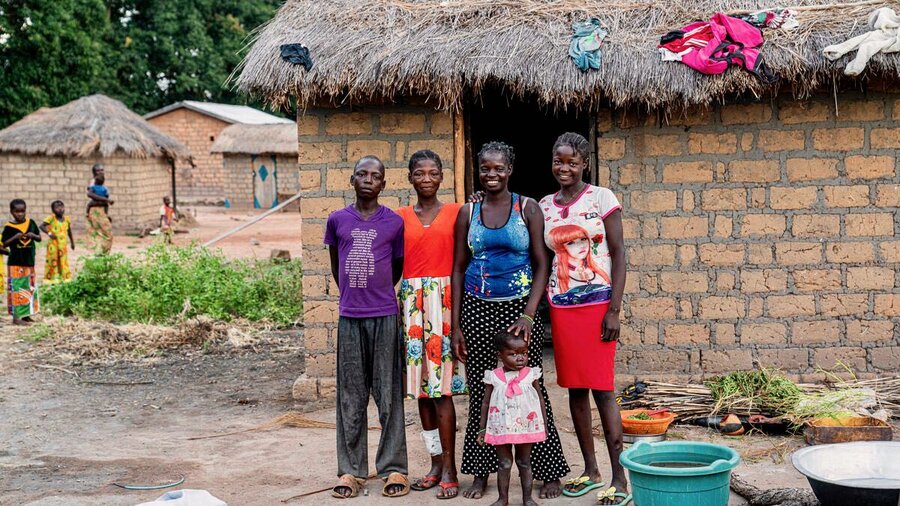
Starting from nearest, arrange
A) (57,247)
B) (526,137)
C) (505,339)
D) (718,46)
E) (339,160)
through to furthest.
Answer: (505,339) → (718,46) → (339,160) → (526,137) → (57,247)

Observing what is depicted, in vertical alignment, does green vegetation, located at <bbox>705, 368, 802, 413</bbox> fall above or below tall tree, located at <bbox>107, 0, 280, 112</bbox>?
below

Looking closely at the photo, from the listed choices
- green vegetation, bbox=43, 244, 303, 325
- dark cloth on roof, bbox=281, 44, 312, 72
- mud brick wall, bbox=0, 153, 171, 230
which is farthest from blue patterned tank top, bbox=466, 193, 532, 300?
mud brick wall, bbox=0, 153, 171, 230

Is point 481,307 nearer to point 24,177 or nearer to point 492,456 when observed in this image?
point 492,456

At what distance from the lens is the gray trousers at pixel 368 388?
4.79m

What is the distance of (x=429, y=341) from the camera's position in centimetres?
474

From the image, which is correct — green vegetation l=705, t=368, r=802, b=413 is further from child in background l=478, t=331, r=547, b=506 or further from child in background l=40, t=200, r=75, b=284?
child in background l=40, t=200, r=75, b=284

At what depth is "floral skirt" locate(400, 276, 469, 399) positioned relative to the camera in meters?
4.72

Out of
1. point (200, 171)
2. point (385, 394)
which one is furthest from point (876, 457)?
point (200, 171)

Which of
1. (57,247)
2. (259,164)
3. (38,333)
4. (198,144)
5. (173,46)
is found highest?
(173,46)

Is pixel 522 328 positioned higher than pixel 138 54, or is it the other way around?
pixel 138 54

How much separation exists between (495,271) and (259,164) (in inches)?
850

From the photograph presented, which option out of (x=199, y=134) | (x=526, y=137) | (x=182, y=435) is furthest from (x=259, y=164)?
Result: (x=182, y=435)

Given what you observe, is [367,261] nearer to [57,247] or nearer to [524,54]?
[524,54]

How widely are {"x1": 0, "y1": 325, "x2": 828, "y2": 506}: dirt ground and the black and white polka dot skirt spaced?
0.16 meters
